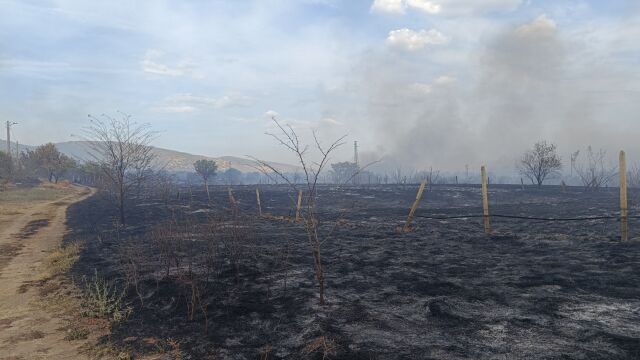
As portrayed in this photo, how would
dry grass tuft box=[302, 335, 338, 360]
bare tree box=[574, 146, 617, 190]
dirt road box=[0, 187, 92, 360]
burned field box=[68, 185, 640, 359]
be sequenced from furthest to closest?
bare tree box=[574, 146, 617, 190] < dirt road box=[0, 187, 92, 360] < burned field box=[68, 185, 640, 359] < dry grass tuft box=[302, 335, 338, 360]

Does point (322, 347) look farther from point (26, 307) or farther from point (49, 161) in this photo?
point (49, 161)

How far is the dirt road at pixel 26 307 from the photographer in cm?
557

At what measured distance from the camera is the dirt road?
5.57 m

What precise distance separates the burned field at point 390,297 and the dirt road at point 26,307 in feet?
2.79

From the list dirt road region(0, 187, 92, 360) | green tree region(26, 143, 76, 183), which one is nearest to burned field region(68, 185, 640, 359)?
dirt road region(0, 187, 92, 360)

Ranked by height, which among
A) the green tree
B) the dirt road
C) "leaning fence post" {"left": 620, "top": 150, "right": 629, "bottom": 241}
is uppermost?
the green tree

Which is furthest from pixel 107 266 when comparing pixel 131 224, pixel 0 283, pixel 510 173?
pixel 510 173

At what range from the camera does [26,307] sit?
7367 mm

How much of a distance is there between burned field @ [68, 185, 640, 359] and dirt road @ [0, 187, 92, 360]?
850 mm

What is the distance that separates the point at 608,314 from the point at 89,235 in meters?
17.2

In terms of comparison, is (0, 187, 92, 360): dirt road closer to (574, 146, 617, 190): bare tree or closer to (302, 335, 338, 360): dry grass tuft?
(302, 335, 338, 360): dry grass tuft

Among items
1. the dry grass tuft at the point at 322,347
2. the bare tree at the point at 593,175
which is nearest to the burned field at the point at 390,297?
the dry grass tuft at the point at 322,347

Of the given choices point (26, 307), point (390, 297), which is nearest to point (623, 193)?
point (390, 297)

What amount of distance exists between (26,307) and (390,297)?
690cm
